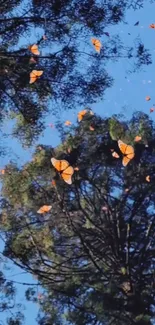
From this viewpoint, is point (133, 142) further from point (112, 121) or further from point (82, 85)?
point (82, 85)

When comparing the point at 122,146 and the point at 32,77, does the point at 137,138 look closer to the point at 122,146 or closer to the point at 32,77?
the point at 122,146

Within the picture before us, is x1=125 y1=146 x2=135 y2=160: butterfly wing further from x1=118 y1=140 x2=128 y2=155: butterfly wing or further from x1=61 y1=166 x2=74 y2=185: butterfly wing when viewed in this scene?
x1=61 y1=166 x2=74 y2=185: butterfly wing

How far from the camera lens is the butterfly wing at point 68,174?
1109 centimetres

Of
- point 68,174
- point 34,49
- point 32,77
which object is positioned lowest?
point 68,174

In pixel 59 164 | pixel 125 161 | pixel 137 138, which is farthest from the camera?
pixel 125 161

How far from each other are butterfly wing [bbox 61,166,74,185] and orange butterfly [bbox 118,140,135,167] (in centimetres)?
105

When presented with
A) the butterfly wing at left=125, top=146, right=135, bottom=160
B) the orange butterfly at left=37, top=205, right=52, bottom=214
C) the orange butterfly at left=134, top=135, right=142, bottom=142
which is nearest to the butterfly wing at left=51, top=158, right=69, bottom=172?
the orange butterfly at left=37, top=205, right=52, bottom=214

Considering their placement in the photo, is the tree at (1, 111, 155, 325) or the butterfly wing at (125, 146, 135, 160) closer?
the tree at (1, 111, 155, 325)

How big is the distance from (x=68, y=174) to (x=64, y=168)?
28cm

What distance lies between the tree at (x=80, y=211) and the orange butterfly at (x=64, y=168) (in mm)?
99

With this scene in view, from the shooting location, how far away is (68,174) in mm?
11367

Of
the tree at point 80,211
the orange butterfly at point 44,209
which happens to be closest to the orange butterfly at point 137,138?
the tree at point 80,211

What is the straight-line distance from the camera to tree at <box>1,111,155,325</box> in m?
10.5

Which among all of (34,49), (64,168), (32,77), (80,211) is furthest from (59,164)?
(34,49)
